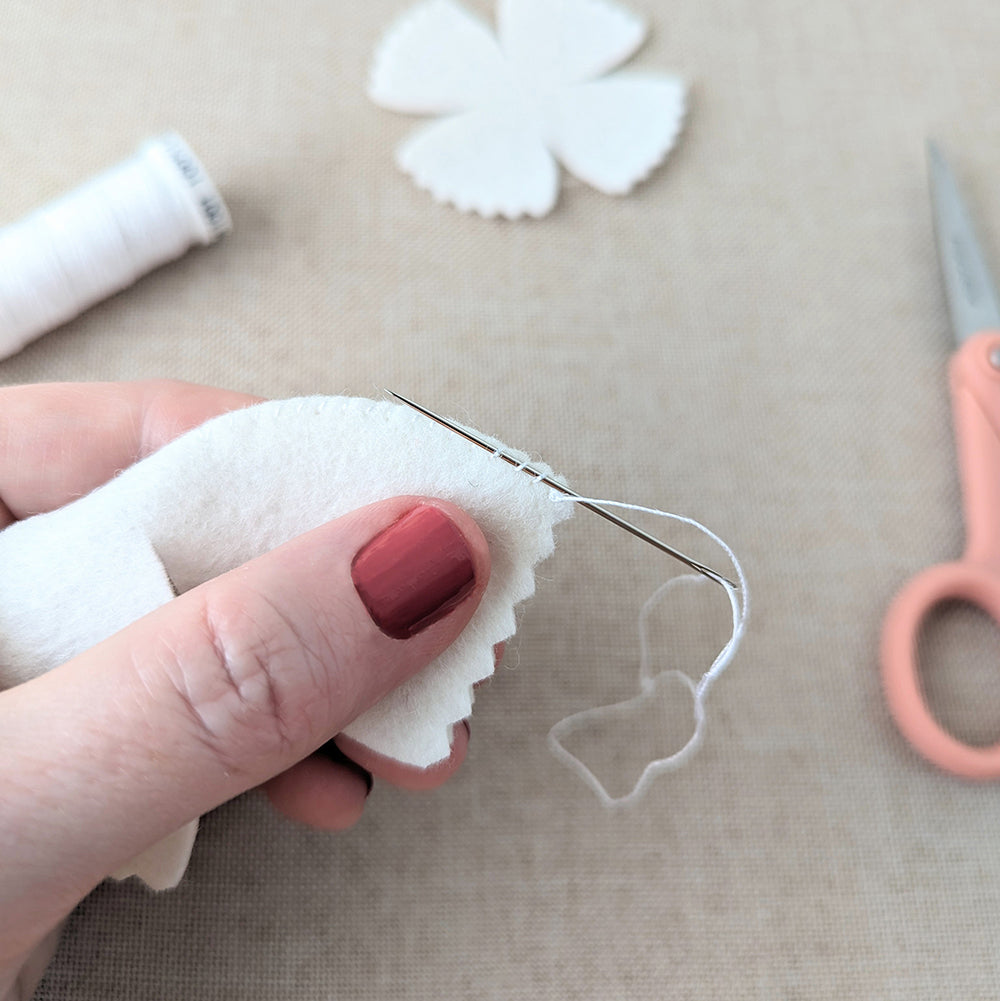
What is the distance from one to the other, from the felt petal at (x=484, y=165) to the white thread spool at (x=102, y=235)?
25 cm

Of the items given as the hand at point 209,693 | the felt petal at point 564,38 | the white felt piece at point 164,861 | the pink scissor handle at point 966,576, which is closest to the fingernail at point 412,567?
the hand at point 209,693

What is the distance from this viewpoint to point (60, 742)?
48 cm

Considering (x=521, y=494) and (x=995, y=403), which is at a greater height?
(x=521, y=494)

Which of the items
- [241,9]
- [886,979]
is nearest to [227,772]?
[886,979]

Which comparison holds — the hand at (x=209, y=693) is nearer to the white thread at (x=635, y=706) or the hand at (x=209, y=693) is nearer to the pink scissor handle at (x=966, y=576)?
the white thread at (x=635, y=706)

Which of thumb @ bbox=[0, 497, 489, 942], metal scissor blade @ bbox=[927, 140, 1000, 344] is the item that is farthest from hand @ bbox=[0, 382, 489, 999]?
metal scissor blade @ bbox=[927, 140, 1000, 344]

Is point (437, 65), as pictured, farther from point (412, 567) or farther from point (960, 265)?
point (412, 567)

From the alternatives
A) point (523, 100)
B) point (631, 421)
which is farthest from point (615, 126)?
point (631, 421)

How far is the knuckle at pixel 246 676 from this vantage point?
0.50 metres

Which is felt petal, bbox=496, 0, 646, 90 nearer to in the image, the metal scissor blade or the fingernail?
the metal scissor blade

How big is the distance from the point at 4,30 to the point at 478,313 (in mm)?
721

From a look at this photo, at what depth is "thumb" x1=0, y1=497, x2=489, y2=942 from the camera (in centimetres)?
49

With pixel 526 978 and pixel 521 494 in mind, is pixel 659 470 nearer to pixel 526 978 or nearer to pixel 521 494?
pixel 521 494

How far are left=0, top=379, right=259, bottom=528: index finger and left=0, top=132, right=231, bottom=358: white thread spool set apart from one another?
18 cm
